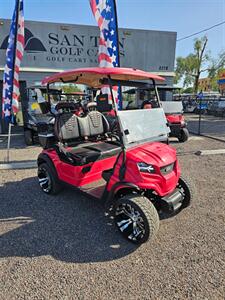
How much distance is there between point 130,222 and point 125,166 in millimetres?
618

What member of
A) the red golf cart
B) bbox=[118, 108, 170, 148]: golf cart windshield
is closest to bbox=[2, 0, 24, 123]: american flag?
the red golf cart

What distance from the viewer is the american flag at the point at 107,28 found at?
5387mm

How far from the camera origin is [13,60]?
4785 mm

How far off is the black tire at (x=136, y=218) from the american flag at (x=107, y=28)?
13.6 ft

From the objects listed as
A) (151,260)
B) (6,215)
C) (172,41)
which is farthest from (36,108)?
(172,41)

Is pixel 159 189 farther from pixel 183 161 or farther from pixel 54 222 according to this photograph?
pixel 183 161

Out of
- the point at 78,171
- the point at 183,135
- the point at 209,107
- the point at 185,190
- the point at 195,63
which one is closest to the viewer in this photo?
the point at 185,190

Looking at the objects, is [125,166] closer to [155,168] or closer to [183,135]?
[155,168]

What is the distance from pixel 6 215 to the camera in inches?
114

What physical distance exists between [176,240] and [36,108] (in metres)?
6.24

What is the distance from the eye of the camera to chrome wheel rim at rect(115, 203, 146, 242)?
2.23m

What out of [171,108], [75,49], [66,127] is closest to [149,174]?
[66,127]

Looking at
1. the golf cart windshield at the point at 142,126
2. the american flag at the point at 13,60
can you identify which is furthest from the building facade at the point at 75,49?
the golf cart windshield at the point at 142,126

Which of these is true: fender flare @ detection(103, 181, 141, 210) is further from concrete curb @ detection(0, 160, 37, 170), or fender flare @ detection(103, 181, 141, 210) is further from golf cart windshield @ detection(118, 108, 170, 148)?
concrete curb @ detection(0, 160, 37, 170)
